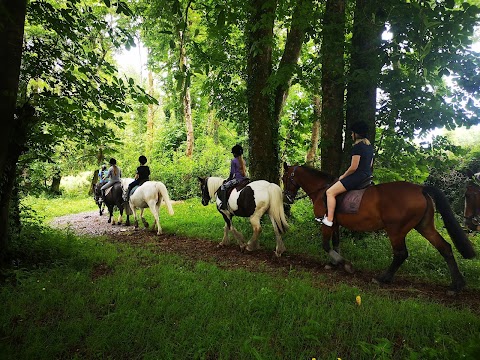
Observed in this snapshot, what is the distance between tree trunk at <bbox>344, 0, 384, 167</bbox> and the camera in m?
6.75

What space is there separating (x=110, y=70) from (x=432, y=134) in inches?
295

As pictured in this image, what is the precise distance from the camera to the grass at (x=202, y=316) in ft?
10.2

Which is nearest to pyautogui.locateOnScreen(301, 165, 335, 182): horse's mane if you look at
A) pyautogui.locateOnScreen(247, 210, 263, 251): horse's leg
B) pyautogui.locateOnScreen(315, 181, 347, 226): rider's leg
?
pyautogui.locateOnScreen(315, 181, 347, 226): rider's leg

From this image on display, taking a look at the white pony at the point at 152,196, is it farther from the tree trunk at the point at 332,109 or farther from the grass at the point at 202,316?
the tree trunk at the point at 332,109

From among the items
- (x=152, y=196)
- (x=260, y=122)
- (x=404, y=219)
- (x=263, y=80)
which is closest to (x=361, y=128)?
(x=404, y=219)

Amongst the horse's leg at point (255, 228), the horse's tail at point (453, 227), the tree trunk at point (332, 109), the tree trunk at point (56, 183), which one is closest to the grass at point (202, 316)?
the horse's tail at point (453, 227)

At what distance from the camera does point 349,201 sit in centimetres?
597

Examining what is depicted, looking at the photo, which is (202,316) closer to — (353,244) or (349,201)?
(349,201)

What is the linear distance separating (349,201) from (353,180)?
1.42ft

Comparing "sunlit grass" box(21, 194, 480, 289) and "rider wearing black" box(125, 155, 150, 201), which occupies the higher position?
"rider wearing black" box(125, 155, 150, 201)

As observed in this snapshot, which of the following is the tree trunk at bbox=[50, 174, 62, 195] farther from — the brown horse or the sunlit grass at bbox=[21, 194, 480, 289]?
the brown horse

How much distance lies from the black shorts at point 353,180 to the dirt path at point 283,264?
1800mm

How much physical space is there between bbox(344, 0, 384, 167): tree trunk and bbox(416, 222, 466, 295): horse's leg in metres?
3.03

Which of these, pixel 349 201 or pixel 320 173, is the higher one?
pixel 320 173
